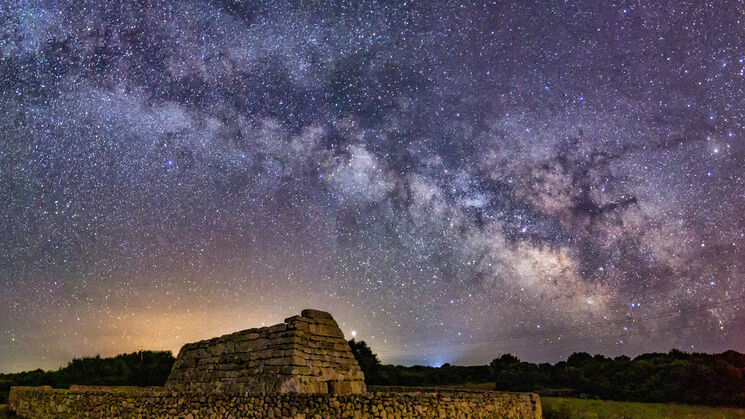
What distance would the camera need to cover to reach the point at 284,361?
50.2ft

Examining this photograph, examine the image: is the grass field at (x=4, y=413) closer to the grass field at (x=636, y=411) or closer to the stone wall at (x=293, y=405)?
the stone wall at (x=293, y=405)

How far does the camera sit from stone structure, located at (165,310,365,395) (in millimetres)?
15234

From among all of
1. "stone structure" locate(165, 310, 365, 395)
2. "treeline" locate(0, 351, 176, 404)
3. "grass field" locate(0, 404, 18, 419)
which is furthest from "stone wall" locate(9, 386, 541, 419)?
"treeline" locate(0, 351, 176, 404)

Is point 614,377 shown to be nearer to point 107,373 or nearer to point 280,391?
point 280,391

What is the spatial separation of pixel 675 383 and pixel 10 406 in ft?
149

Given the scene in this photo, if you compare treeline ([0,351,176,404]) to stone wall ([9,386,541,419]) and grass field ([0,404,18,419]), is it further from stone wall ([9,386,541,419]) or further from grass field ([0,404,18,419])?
stone wall ([9,386,541,419])

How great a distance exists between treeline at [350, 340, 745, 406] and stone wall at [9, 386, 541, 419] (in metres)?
22.5

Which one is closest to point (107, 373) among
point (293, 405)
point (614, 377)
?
point (293, 405)

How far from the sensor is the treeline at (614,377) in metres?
35.7

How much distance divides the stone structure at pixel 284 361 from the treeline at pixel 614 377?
24639mm

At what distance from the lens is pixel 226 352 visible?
17.8 meters

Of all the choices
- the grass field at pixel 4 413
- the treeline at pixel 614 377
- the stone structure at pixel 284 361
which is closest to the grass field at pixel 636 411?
the treeline at pixel 614 377

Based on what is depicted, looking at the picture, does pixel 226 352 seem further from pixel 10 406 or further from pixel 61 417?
pixel 10 406

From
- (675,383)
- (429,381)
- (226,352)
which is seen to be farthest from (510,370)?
(226,352)
